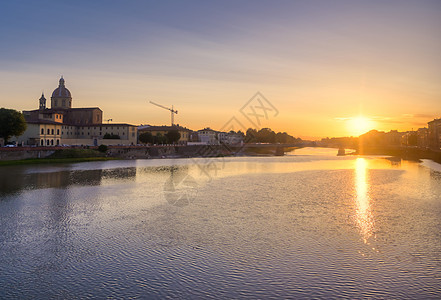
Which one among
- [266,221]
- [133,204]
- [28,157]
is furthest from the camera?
[28,157]

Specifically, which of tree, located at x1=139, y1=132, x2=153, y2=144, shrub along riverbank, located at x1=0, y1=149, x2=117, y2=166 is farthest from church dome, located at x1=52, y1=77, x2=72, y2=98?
shrub along riverbank, located at x1=0, y1=149, x2=117, y2=166

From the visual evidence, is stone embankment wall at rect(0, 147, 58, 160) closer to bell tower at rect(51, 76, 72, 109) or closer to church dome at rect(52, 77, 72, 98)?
bell tower at rect(51, 76, 72, 109)

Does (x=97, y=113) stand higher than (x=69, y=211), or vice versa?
(x=97, y=113)

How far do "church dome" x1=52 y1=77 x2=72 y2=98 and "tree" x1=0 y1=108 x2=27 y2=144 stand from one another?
5955 cm

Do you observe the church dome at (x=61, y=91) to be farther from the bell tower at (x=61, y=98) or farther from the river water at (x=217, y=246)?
the river water at (x=217, y=246)

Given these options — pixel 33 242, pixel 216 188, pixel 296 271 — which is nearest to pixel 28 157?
pixel 216 188

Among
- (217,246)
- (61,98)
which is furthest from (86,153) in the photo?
(217,246)

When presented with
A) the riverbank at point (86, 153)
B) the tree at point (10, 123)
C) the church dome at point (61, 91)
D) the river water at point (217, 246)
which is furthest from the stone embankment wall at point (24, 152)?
the church dome at point (61, 91)

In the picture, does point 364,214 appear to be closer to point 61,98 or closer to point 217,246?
point 217,246

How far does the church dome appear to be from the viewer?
117812 mm

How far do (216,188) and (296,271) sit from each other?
21.6 meters

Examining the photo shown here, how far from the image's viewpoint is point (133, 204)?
26.0 m

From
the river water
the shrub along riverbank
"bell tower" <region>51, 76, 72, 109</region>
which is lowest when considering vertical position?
the river water

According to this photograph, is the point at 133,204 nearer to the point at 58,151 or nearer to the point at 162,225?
the point at 162,225
